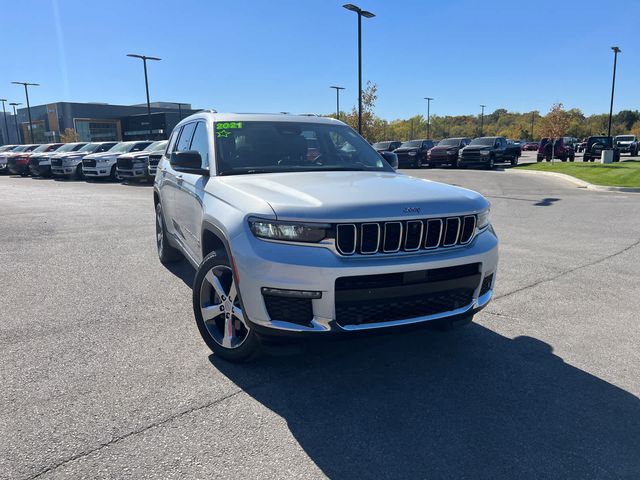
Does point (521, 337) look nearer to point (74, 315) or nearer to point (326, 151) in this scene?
point (326, 151)

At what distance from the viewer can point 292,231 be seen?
2961 millimetres

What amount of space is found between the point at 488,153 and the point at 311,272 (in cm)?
2738

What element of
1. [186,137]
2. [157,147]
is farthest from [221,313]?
[157,147]

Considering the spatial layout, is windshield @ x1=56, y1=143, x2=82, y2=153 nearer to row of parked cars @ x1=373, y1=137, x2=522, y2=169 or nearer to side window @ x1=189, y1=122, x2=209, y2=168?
row of parked cars @ x1=373, y1=137, x2=522, y2=169

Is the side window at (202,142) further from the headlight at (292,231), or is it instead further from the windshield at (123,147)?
the windshield at (123,147)

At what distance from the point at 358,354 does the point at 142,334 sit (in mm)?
1856

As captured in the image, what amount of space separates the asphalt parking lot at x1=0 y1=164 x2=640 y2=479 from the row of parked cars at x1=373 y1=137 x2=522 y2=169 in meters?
23.8

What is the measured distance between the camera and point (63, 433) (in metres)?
2.76

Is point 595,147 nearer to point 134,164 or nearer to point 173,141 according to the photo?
point 134,164

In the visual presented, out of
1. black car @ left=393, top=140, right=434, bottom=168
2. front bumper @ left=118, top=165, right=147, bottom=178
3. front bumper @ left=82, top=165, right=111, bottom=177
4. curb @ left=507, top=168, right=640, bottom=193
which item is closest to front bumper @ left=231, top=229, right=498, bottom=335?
curb @ left=507, top=168, right=640, bottom=193

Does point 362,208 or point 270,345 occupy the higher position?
Answer: point 362,208

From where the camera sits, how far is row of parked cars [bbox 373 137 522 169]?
2830 cm

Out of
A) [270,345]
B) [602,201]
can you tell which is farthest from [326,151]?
[602,201]

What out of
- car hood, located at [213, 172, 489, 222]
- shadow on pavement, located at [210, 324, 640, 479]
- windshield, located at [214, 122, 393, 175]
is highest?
windshield, located at [214, 122, 393, 175]
